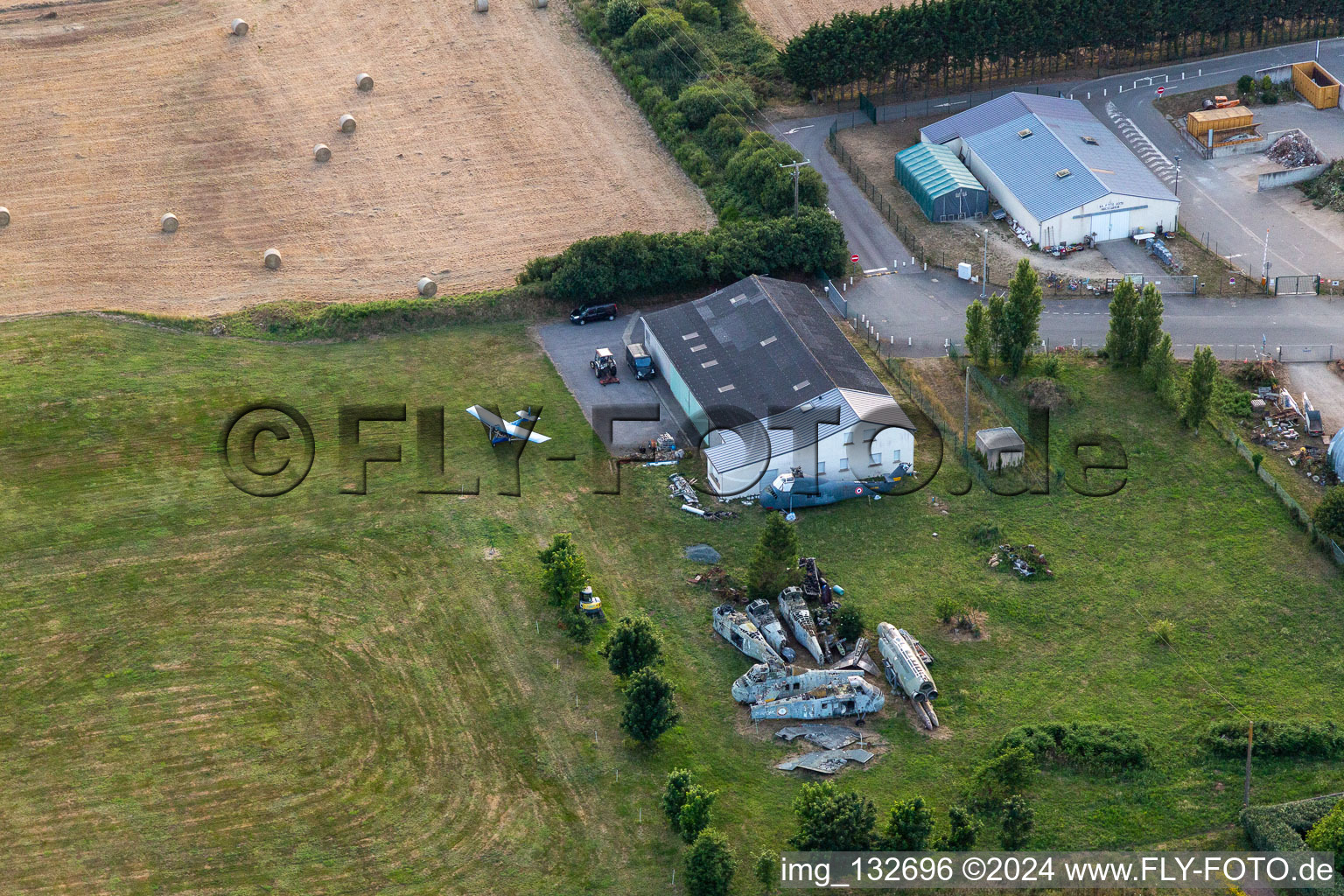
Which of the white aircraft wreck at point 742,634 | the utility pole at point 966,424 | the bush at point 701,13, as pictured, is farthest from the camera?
the bush at point 701,13

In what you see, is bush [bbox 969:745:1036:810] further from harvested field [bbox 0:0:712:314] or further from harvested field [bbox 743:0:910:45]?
harvested field [bbox 743:0:910:45]

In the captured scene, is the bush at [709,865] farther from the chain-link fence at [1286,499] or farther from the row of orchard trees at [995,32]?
the row of orchard trees at [995,32]

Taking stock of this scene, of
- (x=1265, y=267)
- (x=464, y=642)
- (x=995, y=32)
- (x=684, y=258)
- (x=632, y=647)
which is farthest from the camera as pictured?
(x=995, y=32)

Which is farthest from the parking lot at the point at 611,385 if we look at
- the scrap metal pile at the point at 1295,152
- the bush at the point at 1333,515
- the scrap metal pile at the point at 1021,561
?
the scrap metal pile at the point at 1295,152

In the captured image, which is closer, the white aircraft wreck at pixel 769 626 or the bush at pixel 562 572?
the white aircraft wreck at pixel 769 626

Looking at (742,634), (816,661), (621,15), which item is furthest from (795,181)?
(816,661)

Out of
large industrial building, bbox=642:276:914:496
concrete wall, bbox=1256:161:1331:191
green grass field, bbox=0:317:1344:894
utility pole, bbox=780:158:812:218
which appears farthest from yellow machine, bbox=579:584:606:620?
concrete wall, bbox=1256:161:1331:191

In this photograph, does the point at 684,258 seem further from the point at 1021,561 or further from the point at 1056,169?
the point at 1021,561
